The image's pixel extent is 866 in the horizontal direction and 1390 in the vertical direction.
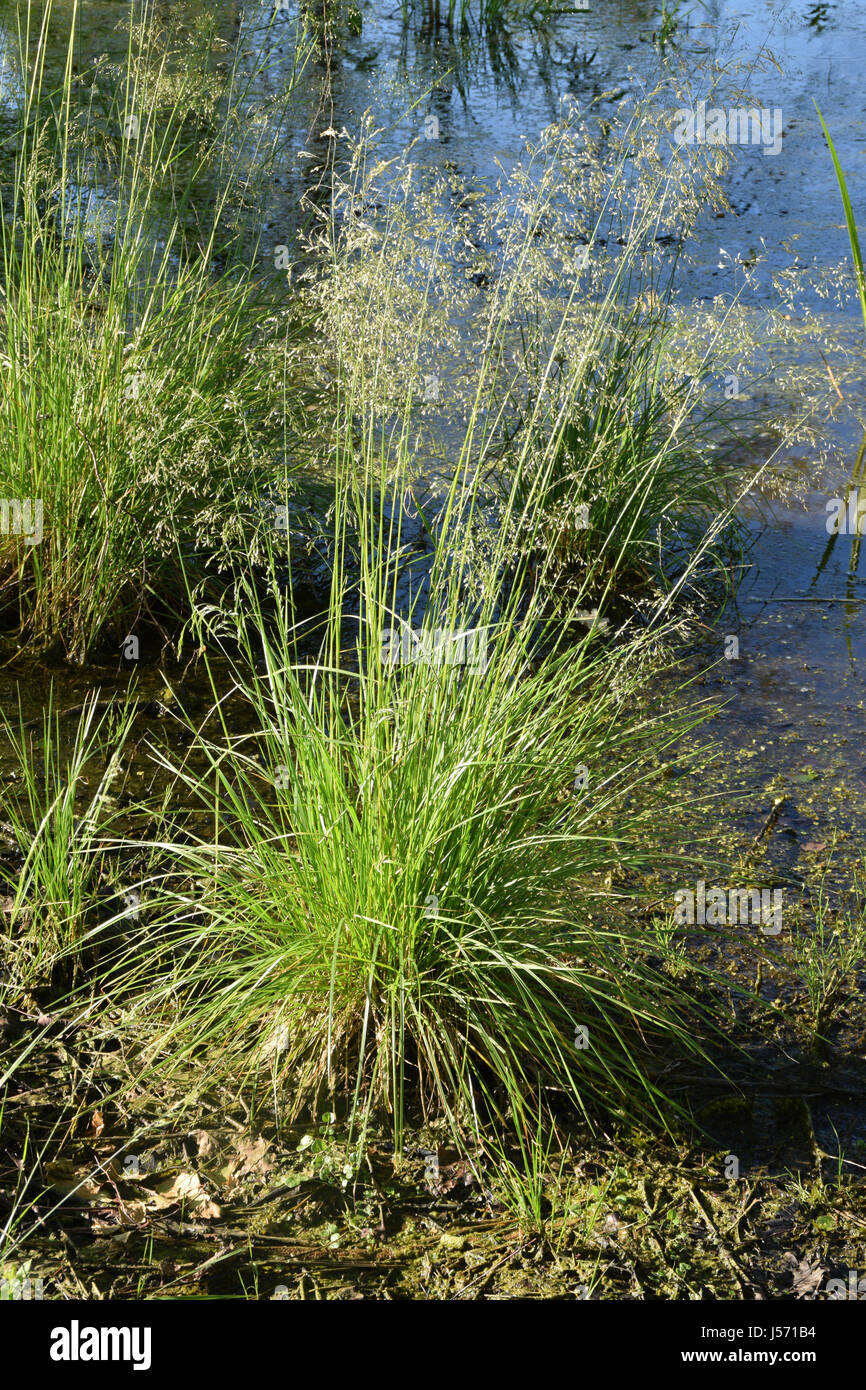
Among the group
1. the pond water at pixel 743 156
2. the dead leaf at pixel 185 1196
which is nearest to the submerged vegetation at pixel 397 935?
the dead leaf at pixel 185 1196

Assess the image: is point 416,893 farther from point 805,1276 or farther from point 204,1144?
point 805,1276

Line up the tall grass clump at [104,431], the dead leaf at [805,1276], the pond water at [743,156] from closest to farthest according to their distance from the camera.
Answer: the dead leaf at [805,1276] < the tall grass clump at [104,431] < the pond water at [743,156]

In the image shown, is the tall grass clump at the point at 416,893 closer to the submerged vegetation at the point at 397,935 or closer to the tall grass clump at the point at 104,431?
the submerged vegetation at the point at 397,935

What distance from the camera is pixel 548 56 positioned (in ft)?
25.3

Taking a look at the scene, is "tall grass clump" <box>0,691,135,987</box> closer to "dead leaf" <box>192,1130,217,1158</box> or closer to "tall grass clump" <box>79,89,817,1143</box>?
"tall grass clump" <box>79,89,817,1143</box>

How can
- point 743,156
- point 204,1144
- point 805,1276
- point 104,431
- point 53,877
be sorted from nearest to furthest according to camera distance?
1. point 805,1276
2. point 204,1144
3. point 53,877
4. point 104,431
5. point 743,156

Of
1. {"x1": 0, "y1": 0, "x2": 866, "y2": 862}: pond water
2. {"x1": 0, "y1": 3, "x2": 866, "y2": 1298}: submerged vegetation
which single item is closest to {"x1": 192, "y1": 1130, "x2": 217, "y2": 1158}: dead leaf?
{"x1": 0, "y1": 3, "x2": 866, "y2": 1298}: submerged vegetation

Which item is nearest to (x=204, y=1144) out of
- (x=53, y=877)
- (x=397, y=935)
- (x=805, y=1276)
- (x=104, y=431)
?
(x=397, y=935)

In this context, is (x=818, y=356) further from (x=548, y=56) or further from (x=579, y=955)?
(x=548, y=56)

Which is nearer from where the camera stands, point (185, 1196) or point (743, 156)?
point (185, 1196)

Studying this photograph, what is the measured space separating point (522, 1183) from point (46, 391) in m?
2.01

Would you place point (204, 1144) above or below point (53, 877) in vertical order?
below

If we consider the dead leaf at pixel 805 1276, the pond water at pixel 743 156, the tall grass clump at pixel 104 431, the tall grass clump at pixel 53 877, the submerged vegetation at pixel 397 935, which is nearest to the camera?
the dead leaf at pixel 805 1276
